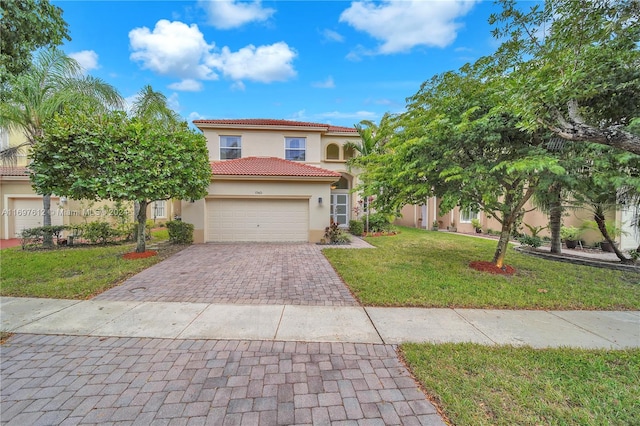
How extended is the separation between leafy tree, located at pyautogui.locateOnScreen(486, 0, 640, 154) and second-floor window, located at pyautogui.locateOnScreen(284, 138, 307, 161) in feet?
41.8

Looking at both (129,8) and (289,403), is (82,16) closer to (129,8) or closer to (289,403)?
(129,8)

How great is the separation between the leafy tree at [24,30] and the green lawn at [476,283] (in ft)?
26.4

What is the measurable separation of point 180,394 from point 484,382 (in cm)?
308

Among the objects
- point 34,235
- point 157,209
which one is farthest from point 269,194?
point 157,209

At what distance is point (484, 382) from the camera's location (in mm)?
2641

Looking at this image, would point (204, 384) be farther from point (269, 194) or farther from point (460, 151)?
point (269, 194)

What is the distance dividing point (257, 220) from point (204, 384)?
32.4 ft

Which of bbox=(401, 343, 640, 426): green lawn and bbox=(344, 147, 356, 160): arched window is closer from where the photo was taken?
bbox=(401, 343, 640, 426): green lawn

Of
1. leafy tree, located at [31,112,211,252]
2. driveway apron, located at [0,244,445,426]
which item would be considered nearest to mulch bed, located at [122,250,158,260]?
leafy tree, located at [31,112,211,252]

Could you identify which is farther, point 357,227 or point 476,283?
point 357,227

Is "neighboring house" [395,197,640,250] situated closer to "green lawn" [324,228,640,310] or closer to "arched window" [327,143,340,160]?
"green lawn" [324,228,640,310]

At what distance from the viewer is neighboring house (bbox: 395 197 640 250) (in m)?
10.6

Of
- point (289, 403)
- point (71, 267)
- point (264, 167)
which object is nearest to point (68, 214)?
point (71, 267)

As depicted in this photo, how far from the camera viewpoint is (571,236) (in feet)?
38.6
